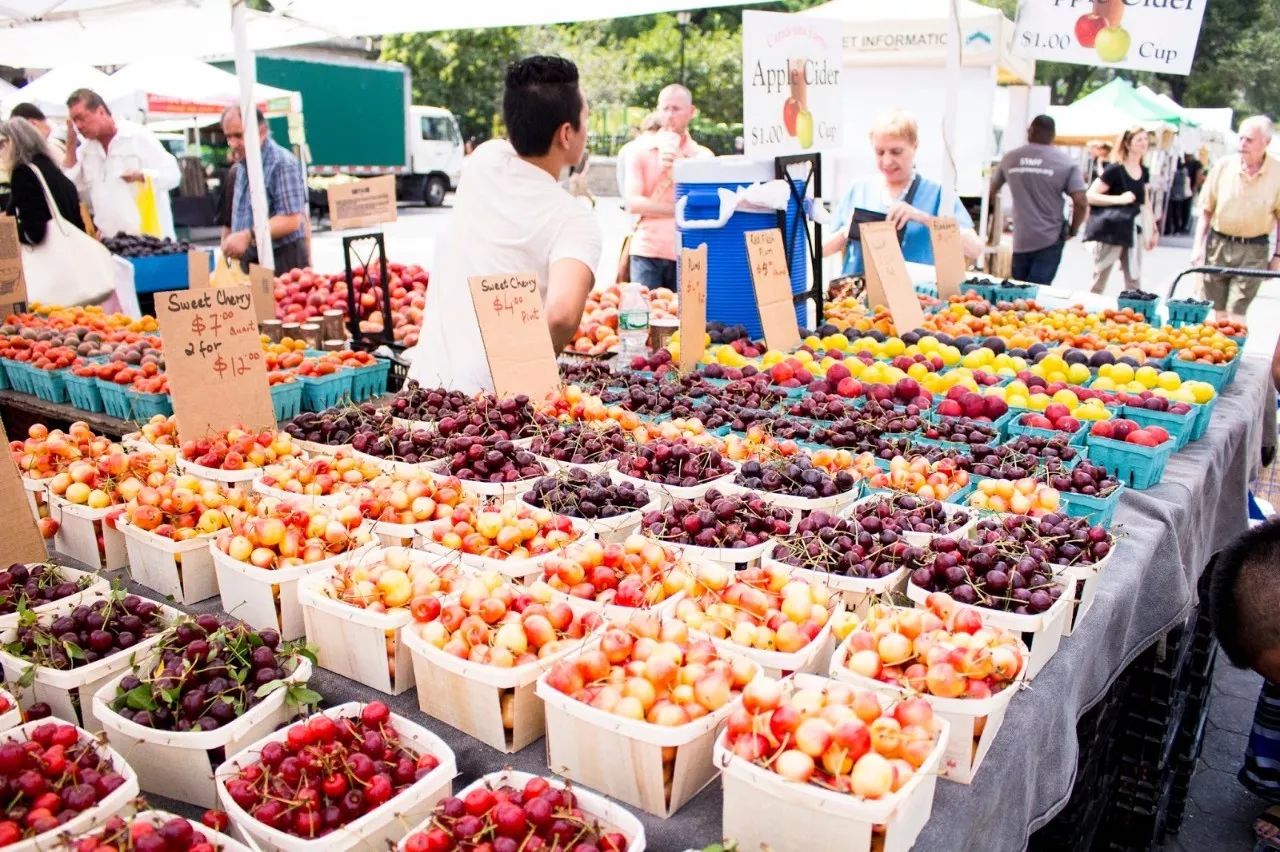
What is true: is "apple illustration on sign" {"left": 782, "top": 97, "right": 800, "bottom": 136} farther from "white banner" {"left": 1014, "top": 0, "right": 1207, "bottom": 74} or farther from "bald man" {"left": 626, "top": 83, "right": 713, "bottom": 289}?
"white banner" {"left": 1014, "top": 0, "right": 1207, "bottom": 74}

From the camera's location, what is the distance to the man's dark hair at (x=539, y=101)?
10.9 feet

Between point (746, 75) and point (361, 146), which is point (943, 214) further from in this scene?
point (361, 146)

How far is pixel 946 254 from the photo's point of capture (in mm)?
5836

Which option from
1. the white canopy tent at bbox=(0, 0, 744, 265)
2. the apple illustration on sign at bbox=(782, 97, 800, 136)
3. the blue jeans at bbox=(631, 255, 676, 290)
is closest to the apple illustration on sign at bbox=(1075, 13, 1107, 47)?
the apple illustration on sign at bbox=(782, 97, 800, 136)

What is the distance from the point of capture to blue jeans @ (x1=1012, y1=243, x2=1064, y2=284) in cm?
886

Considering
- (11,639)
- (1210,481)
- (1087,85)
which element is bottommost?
(1210,481)

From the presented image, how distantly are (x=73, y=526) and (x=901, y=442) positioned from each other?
7.64 feet

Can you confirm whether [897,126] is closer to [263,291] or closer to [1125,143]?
[263,291]

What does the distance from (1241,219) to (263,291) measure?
319 inches

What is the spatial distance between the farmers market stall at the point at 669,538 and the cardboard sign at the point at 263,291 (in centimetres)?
99

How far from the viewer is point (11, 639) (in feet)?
6.06

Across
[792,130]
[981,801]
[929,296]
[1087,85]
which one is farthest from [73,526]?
[1087,85]

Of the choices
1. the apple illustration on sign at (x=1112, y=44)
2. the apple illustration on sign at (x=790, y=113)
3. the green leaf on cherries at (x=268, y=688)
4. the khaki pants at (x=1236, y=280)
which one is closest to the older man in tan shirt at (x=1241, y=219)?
the khaki pants at (x=1236, y=280)

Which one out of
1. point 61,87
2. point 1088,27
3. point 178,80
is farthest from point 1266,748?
point 61,87
